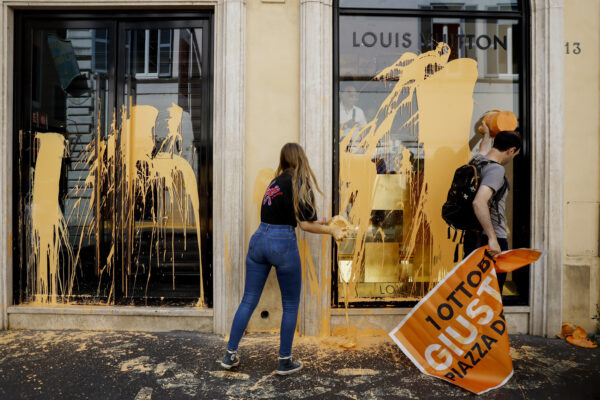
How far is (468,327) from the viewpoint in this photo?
3.31m

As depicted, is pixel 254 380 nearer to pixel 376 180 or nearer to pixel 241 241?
pixel 241 241

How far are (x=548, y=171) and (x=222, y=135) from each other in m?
3.42

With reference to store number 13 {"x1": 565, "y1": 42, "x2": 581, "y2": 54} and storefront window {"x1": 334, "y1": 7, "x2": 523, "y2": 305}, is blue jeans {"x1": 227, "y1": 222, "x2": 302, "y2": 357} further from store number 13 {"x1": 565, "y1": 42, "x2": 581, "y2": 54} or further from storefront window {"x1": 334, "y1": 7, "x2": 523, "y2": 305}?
store number 13 {"x1": 565, "y1": 42, "x2": 581, "y2": 54}

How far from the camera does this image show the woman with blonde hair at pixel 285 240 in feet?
10.5

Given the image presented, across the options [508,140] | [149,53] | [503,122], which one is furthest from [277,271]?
[149,53]

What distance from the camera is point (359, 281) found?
4395mm

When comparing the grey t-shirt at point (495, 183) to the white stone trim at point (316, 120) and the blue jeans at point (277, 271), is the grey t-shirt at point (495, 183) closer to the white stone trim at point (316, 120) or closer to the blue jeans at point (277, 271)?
the white stone trim at point (316, 120)

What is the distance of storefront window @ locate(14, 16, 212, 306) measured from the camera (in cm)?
446

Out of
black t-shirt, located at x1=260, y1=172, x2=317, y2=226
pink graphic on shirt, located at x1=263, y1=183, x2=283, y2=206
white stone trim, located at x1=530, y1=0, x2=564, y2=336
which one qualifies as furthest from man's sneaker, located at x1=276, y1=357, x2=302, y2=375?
white stone trim, located at x1=530, y1=0, x2=564, y2=336

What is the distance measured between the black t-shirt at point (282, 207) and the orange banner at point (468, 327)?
1.31 m

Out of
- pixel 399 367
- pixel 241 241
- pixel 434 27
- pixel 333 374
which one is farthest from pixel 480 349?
pixel 434 27

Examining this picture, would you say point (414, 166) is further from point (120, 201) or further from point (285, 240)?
point (120, 201)

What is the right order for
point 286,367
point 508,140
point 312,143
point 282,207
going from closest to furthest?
1. point 282,207
2. point 286,367
3. point 508,140
4. point 312,143

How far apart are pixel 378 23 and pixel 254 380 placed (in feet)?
12.4
